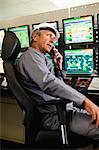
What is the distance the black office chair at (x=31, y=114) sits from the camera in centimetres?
137

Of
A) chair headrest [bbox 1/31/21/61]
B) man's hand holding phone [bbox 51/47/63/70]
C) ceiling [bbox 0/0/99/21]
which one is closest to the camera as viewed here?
chair headrest [bbox 1/31/21/61]

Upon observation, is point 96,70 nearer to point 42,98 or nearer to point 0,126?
point 42,98

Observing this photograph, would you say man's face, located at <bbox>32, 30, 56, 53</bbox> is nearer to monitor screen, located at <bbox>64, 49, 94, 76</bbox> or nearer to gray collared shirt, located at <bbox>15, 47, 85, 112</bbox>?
gray collared shirt, located at <bbox>15, 47, 85, 112</bbox>

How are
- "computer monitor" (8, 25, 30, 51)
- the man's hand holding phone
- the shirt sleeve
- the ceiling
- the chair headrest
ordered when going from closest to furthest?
the shirt sleeve < the chair headrest < the man's hand holding phone < "computer monitor" (8, 25, 30, 51) < the ceiling

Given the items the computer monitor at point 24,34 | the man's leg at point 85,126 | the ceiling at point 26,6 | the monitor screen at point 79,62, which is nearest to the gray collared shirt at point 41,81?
the man's leg at point 85,126

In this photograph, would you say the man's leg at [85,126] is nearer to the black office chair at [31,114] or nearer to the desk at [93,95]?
the black office chair at [31,114]

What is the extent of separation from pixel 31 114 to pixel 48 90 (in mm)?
189

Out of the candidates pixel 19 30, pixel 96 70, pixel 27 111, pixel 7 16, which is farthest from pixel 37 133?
pixel 7 16

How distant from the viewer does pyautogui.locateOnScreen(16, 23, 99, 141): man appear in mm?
1332

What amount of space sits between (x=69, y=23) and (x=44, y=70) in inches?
38.1

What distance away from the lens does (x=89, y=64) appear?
2.18 meters

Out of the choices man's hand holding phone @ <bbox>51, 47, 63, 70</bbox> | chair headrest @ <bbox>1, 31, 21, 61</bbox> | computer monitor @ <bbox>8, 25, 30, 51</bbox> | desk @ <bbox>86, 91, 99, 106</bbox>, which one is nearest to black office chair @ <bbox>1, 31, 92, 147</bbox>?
chair headrest @ <bbox>1, 31, 21, 61</bbox>

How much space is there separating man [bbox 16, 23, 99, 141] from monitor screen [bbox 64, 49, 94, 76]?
70 centimetres

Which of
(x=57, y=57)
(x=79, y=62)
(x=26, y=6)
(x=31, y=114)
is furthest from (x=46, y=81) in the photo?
(x=26, y=6)
